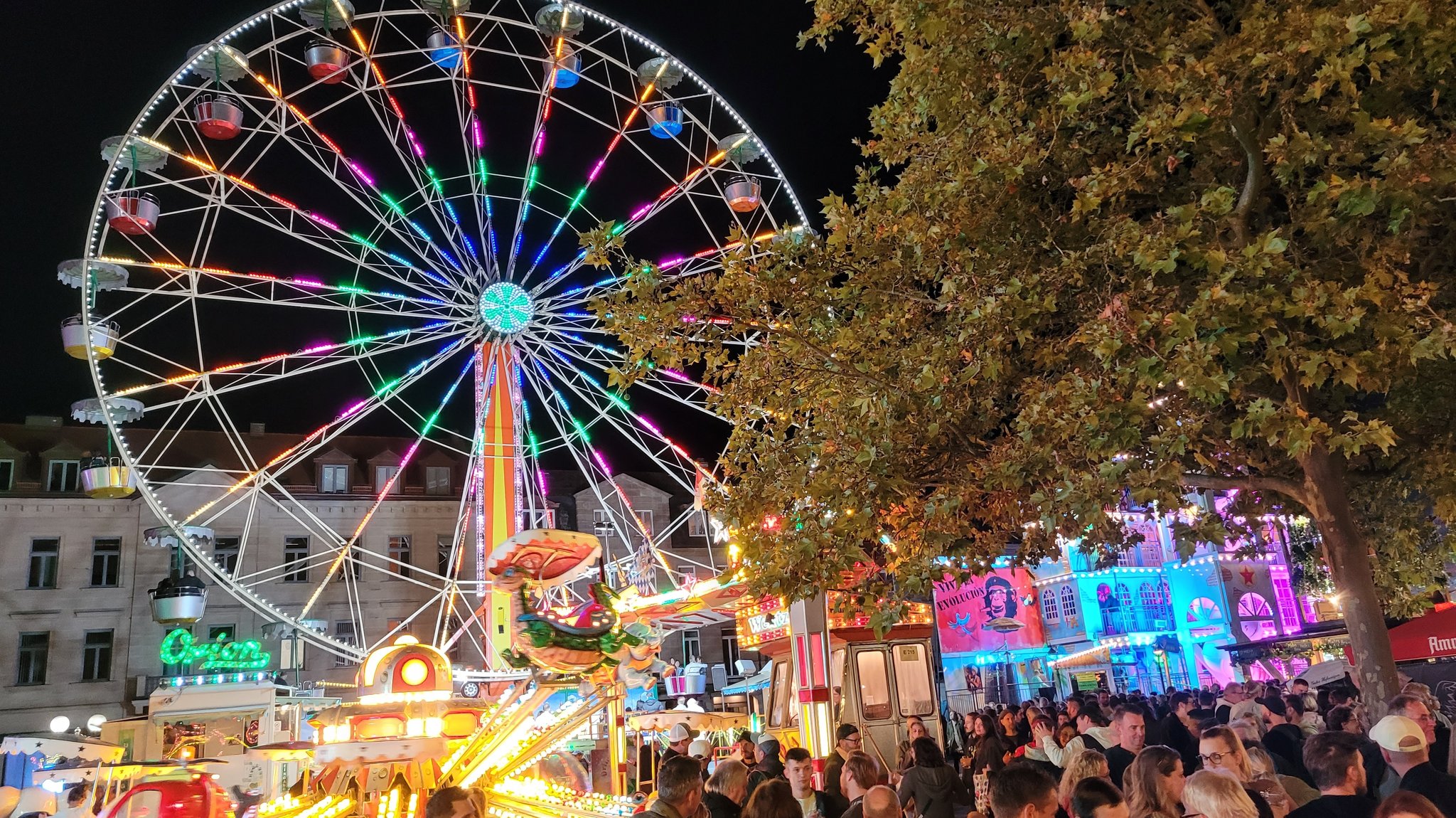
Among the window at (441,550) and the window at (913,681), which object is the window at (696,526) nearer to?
the window at (441,550)

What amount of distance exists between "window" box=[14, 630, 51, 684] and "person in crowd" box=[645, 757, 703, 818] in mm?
32075

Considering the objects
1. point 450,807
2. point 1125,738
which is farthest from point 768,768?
point 450,807

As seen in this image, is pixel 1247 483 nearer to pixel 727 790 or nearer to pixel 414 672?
pixel 727 790

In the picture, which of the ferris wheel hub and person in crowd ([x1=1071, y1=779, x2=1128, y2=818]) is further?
the ferris wheel hub

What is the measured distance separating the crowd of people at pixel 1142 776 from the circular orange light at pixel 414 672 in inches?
64.5

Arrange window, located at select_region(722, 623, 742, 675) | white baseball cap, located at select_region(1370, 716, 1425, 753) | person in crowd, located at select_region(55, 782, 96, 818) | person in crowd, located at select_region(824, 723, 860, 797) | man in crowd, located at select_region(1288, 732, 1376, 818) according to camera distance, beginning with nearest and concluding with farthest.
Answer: man in crowd, located at select_region(1288, 732, 1376, 818) → white baseball cap, located at select_region(1370, 716, 1425, 753) → person in crowd, located at select_region(824, 723, 860, 797) → person in crowd, located at select_region(55, 782, 96, 818) → window, located at select_region(722, 623, 742, 675)

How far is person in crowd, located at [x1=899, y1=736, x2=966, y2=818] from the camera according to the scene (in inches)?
233

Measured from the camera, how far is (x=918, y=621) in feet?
48.7

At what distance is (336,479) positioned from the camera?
34.3m

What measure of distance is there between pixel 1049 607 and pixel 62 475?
104 ft

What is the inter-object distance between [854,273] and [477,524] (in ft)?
40.8

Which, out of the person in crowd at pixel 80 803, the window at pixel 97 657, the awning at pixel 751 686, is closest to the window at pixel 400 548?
the window at pixel 97 657

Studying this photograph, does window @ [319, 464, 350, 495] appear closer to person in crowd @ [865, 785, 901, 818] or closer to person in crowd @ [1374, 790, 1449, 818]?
person in crowd @ [865, 785, 901, 818]

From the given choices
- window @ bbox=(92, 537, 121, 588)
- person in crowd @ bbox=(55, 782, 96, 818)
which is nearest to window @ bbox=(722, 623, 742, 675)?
window @ bbox=(92, 537, 121, 588)
